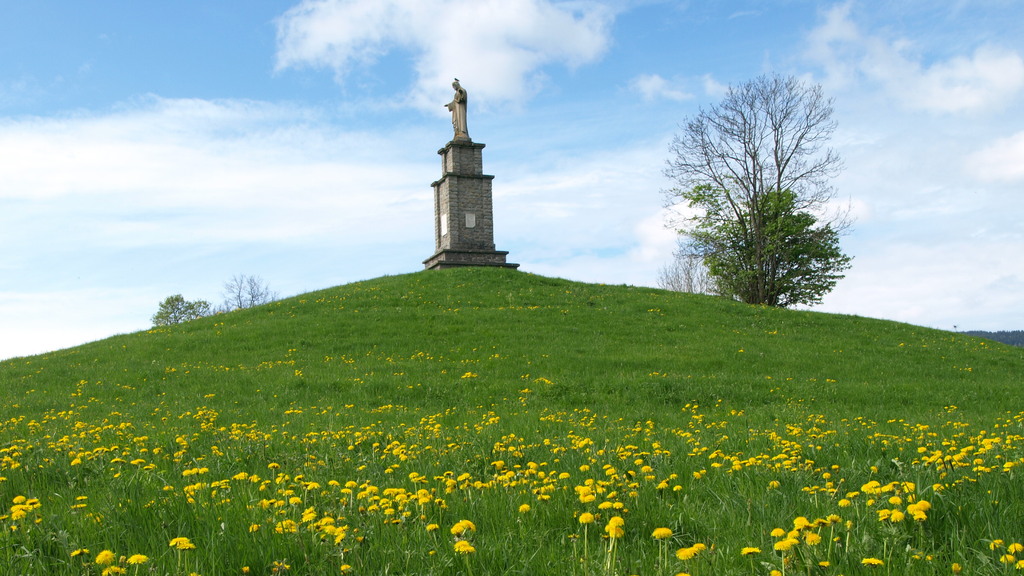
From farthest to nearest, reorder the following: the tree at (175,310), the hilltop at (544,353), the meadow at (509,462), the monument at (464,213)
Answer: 1. the tree at (175,310)
2. the monument at (464,213)
3. the hilltop at (544,353)
4. the meadow at (509,462)

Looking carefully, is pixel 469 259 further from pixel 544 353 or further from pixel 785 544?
pixel 785 544

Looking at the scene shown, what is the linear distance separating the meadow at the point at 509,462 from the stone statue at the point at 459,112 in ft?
68.5

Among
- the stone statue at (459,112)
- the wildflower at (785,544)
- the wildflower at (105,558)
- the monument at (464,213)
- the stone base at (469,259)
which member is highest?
the stone statue at (459,112)

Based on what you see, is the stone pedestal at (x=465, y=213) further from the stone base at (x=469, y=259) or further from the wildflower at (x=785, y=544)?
the wildflower at (x=785, y=544)

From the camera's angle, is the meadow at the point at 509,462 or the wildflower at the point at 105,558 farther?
the meadow at the point at 509,462

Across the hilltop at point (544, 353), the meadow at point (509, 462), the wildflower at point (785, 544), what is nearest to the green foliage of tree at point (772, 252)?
the hilltop at point (544, 353)

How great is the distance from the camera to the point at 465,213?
1428 inches

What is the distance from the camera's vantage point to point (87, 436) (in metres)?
7.54

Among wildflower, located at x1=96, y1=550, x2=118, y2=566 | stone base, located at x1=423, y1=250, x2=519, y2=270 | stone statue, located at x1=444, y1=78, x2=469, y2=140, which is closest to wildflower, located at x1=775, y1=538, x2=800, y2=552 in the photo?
wildflower, located at x1=96, y1=550, x2=118, y2=566

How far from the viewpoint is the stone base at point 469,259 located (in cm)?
3541

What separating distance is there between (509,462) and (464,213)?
3135 cm

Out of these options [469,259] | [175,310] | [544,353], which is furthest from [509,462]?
[175,310]

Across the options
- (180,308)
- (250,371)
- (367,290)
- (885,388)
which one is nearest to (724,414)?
(885,388)

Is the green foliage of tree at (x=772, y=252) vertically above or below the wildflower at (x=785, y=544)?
above
